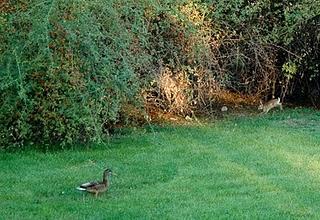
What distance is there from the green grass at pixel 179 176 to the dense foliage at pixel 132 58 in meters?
0.65

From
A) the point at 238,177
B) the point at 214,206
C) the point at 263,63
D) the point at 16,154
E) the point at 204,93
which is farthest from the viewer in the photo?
the point at 263,63

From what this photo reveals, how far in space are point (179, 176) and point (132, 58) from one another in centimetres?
190

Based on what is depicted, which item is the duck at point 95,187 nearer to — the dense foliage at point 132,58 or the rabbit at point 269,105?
the dense foliage at point 132,58

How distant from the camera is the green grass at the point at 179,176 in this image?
28.2ft

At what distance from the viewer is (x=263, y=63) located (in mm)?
16094

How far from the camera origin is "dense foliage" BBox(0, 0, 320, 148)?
32.6ft

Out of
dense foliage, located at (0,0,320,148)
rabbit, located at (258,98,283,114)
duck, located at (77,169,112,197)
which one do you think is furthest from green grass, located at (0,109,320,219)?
rabbit, located at (258,98,283,114)

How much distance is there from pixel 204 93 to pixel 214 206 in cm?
637

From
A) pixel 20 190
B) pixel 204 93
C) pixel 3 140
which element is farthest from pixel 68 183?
pixel 204 93

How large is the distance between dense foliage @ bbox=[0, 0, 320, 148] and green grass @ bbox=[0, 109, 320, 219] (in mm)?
647

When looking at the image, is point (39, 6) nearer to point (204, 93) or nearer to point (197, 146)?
point (197, 146)

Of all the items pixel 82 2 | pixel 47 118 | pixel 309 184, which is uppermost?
pixel 82 2

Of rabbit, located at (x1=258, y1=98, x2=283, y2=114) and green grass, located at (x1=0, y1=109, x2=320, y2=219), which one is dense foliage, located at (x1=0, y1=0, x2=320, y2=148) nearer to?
rabbit, located at (x1=258, y1=98, x2=283, y2=114)

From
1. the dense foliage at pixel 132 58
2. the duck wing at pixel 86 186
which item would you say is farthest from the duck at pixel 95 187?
the dense foliage at pixel 132 58
